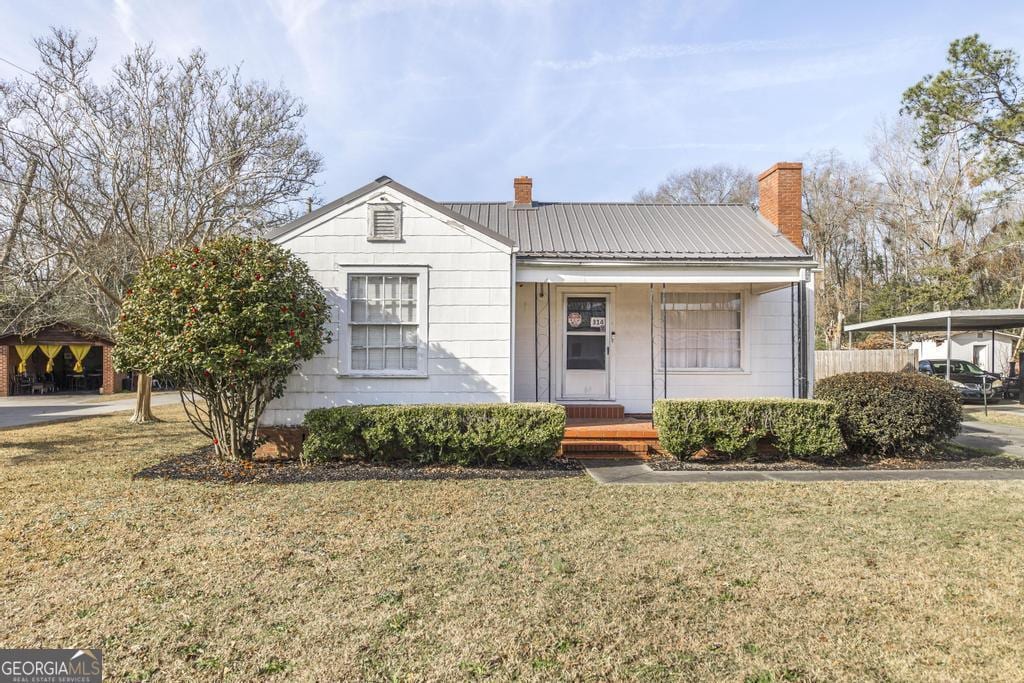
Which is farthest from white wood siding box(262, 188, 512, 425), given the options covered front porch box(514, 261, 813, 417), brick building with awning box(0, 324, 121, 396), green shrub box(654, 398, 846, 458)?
brick building with awning box(0, 324, 121, 396)

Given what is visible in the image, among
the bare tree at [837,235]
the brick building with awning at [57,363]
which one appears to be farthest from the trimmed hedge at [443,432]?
the bare tree at [837,235]

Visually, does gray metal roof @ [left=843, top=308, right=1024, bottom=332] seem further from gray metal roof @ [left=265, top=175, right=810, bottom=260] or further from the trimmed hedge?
the trimmed hedge

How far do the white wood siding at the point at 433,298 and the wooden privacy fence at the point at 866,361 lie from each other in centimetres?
1413

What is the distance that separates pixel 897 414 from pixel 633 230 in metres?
5.32

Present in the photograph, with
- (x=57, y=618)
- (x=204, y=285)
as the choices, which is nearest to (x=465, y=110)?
(x=204, y=285)

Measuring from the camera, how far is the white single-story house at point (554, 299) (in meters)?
8.43

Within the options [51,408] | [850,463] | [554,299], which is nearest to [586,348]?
[554,299]

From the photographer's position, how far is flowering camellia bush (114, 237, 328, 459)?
689 centimetres

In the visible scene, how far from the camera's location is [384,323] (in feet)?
27.8

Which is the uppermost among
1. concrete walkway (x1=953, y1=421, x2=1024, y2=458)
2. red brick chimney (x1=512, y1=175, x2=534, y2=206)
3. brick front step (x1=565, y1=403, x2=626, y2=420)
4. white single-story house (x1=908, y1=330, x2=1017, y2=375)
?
red brick chimney (x1=512, y1=175, x2=534, y2=206)

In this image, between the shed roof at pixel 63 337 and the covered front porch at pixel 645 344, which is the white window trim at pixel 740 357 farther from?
the shed roof at pixel 63 337

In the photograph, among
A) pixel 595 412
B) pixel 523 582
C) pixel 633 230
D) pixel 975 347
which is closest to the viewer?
pixel 523 582

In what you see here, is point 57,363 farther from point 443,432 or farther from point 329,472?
point 443,432

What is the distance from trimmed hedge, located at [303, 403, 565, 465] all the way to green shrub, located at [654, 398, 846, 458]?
5.17 feet
